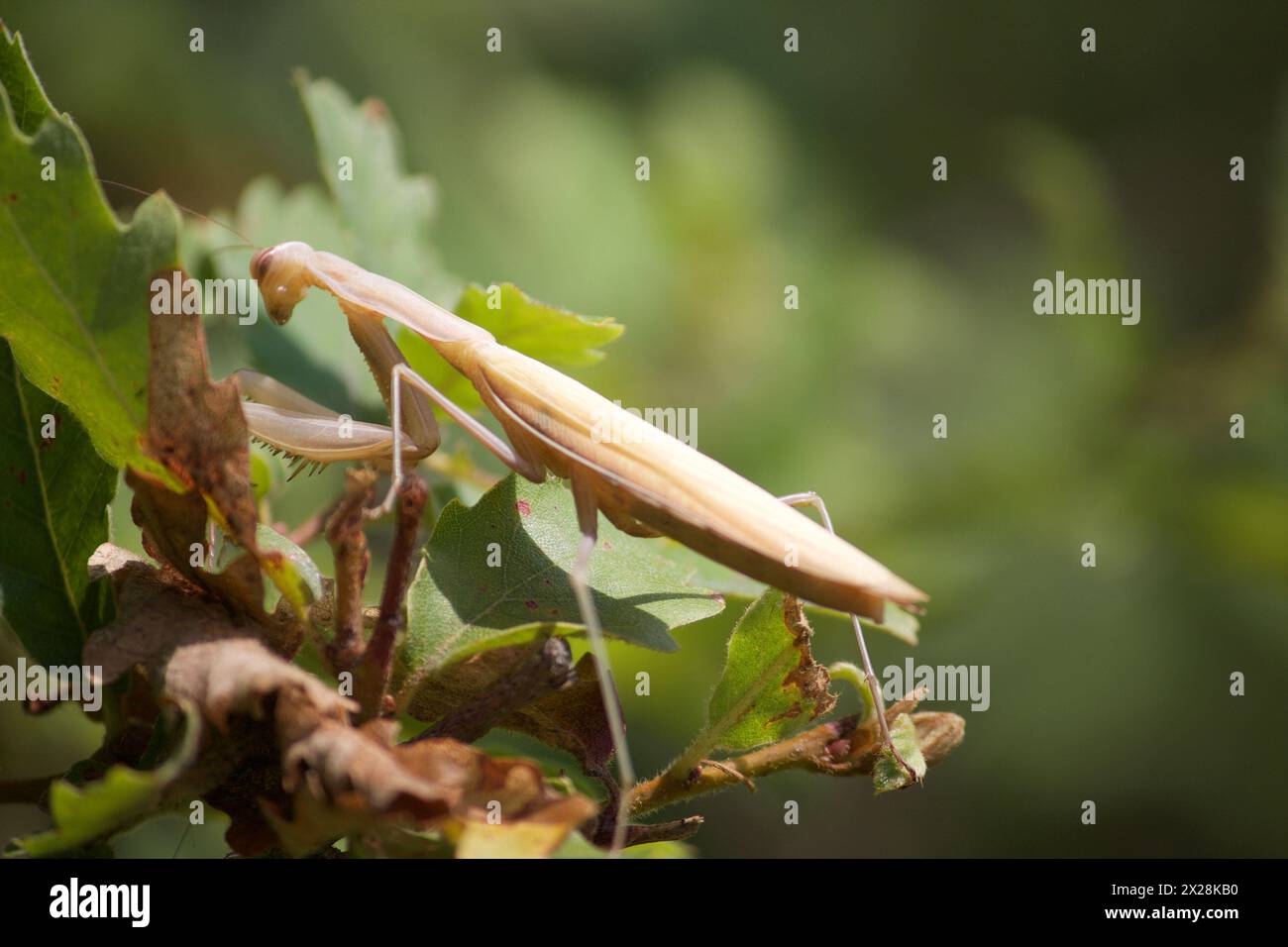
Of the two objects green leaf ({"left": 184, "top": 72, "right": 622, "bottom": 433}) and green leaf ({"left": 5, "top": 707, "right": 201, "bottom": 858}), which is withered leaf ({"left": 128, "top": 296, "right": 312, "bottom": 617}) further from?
green leaf ({"left": 184, "top": 72, "right": 622, "bottom": 433})

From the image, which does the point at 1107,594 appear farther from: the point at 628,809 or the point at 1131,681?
the point at 628,809

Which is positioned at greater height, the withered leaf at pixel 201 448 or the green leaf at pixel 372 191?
the green leaf at pixel 372 191

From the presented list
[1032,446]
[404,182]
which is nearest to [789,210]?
[1032,446]

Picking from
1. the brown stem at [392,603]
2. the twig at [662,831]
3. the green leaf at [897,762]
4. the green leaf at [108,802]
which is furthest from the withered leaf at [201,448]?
the green leaf at [897,762]

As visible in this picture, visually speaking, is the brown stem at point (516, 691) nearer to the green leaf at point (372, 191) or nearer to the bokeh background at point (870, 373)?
the green leaf at point (372, 191)

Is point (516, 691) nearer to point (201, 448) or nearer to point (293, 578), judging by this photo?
point (293, 578)

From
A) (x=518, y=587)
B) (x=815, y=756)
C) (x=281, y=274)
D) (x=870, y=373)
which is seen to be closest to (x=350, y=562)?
(x=518, y=587)

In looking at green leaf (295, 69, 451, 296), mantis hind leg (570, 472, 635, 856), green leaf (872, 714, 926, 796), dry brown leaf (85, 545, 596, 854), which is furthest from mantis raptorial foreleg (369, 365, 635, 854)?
green leaf (295, 69, 451, 296)
